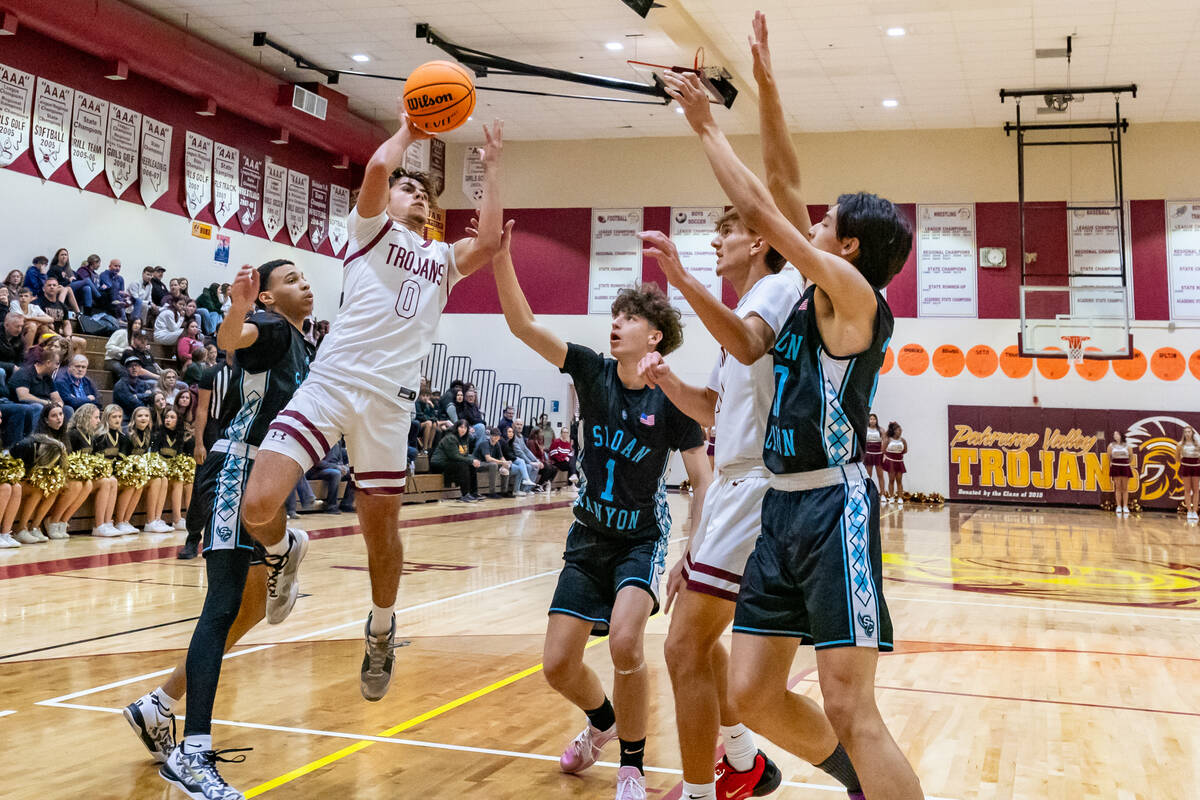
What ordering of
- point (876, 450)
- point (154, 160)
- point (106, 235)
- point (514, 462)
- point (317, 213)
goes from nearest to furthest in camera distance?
point (106, 235) → point (154, 160) → point (514, 462) → point (876, 450) → point (317, 213)

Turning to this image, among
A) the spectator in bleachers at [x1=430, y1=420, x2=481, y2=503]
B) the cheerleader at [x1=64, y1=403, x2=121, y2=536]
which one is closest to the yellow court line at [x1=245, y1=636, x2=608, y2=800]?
the cheerleader at [x1=64, y1=403, x2=121, y2=536]

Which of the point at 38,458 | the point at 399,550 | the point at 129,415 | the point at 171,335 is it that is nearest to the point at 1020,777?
the point at 399,550

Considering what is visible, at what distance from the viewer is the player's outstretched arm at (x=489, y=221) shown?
3924 millimetres

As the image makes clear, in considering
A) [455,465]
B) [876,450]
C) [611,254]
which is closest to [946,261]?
[876,450]

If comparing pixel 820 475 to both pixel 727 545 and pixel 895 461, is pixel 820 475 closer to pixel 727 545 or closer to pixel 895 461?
pixel 727 545

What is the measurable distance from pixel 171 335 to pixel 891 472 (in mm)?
12698

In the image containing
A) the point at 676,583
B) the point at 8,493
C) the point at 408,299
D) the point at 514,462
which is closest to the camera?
the point at 676,583

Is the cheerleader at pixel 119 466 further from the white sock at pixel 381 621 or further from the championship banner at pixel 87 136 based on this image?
the white sock at pixel 381 621

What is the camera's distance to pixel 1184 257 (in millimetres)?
19109

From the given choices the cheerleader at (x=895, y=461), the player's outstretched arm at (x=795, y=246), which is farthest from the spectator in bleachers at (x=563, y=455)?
the player's outstretched arm at (x=795, y=246)

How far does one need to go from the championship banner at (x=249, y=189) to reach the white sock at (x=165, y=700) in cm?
1557

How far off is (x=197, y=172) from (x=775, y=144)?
15651 millimetres

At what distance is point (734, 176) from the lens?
2.53 meters

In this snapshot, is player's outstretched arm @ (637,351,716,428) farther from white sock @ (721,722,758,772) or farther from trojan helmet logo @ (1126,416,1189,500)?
trojan helmet logo @ (1126,416,1189,500)
